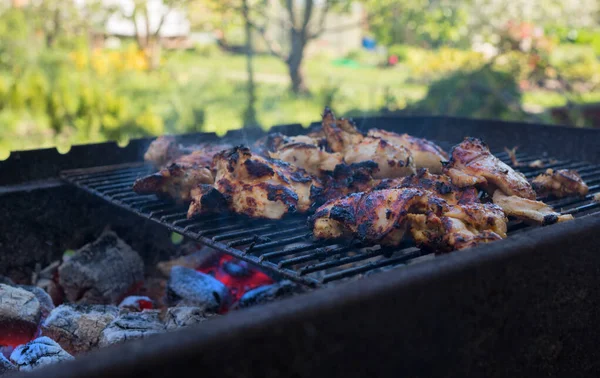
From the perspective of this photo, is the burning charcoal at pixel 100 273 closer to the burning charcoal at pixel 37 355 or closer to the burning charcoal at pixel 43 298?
the burning charcoal at pixel 43 298

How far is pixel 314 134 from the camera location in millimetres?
4320

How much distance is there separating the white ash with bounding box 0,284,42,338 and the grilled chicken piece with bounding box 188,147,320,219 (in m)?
1.08

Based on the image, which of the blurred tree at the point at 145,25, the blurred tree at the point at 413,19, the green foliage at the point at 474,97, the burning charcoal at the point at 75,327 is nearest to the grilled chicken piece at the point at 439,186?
the burning charcoal at the point at 75,327

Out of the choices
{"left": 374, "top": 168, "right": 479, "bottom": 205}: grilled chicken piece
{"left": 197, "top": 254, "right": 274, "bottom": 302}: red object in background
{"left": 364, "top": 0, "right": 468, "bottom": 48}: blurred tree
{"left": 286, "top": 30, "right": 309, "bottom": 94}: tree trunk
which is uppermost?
{"left": 364, "top": 0, "right": 468, "bottom": 48}: blurred tree

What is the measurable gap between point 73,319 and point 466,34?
14.3 meters

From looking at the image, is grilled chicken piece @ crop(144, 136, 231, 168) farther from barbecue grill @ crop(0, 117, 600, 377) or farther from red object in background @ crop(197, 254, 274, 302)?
red object in background @ crop(197, 254, 274, 302)

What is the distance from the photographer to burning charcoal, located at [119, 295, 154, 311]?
3.62 meters

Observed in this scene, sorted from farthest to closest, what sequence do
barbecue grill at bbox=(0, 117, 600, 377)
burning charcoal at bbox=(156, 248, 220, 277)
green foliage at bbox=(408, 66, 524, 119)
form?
green foliage at bbox=(408, 66, 524, 119) < burning charcoal at bbox=(156, 248, 220, 277) < barbecue grill at bbox=(0, 117, 600, 377)

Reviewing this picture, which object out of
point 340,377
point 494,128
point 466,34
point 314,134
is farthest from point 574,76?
point 340,377

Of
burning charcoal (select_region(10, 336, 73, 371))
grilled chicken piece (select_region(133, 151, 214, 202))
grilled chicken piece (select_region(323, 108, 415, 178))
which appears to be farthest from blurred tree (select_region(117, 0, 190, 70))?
burning charcoal (select_region(10, 336, 73, 371))

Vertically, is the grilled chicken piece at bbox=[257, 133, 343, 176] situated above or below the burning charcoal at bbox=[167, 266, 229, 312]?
above

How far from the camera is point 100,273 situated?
12.4 ft

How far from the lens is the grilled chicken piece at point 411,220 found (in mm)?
2479

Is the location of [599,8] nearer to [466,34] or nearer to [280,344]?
[466,34]
